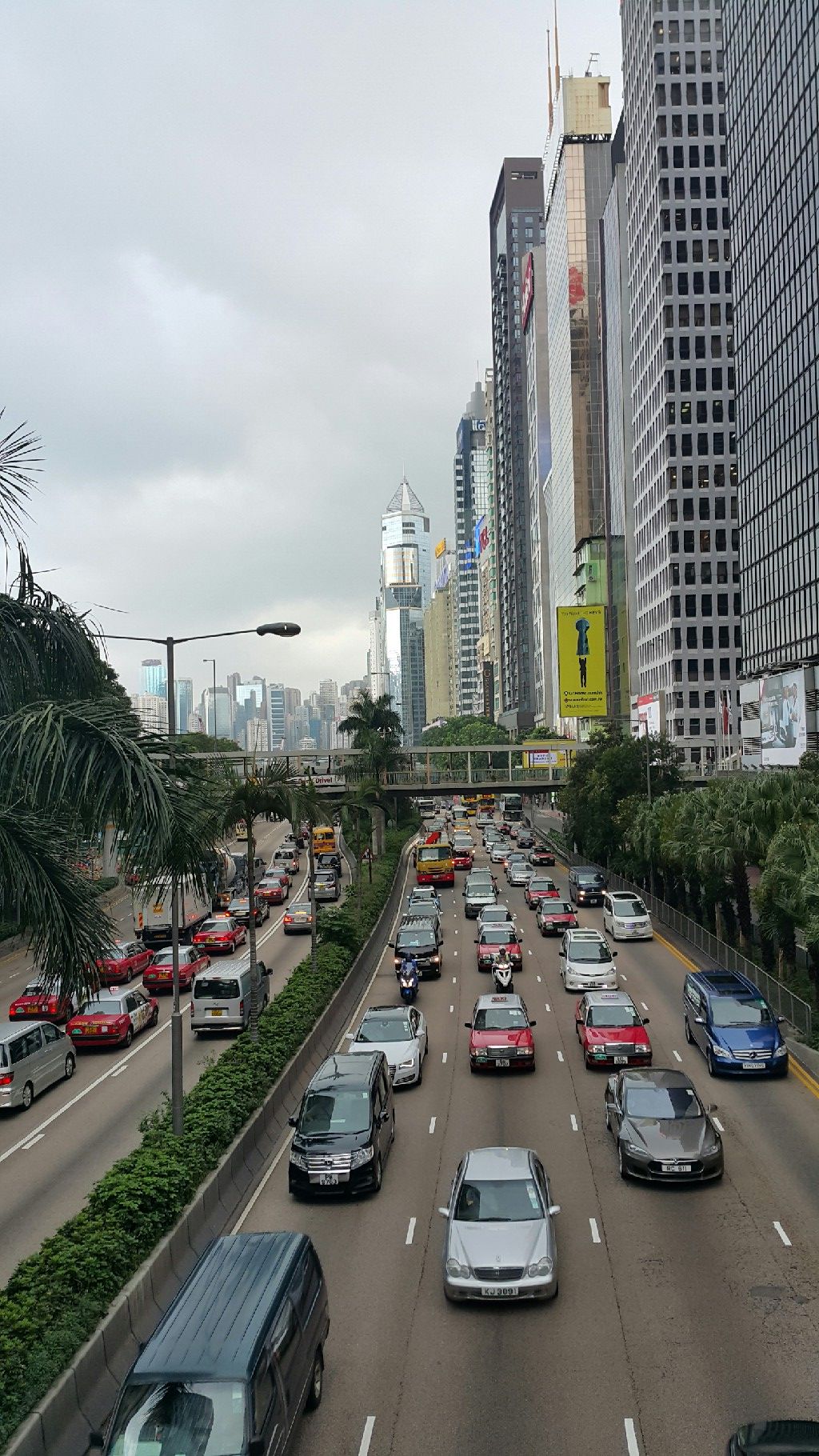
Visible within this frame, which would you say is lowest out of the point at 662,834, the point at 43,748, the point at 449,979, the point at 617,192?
the point at 449,979

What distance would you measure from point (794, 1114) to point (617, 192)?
5533 inches

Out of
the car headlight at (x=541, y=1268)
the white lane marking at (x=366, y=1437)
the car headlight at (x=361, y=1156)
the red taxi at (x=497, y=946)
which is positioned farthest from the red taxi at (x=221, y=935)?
the white lane marking at (x=366, y=1437)

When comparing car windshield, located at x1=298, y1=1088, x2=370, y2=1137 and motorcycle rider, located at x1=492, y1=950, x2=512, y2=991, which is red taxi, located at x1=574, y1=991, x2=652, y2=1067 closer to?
motorcycle rider, located at x1=492, y1=950, x2=512, y2=991

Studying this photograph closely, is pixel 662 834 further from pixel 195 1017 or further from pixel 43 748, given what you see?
pixel 43 748

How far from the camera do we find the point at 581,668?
3364 inches

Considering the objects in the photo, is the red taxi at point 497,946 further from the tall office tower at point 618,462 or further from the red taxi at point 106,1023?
the tall office tower at point 618,462

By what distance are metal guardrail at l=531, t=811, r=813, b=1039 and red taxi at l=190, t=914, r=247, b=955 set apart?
17811 millimetres

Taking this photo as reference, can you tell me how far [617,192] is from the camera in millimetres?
140125

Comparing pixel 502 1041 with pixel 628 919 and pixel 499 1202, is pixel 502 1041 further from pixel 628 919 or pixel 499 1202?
pixel 628 919

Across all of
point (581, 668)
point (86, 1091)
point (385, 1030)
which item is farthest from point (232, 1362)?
point (581, 668)

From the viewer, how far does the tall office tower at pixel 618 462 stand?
134 metres

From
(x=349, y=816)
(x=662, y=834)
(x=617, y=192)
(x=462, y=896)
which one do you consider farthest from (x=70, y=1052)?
(x=617, y=192)

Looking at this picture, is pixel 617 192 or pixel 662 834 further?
pixel 617 192

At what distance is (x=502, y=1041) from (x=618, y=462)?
126703mm
